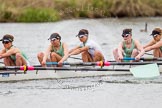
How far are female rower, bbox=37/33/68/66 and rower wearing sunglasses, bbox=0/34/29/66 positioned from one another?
0.58 m

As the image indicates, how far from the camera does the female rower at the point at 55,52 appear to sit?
17.7 meters

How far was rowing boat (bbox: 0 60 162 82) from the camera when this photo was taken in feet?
56.8

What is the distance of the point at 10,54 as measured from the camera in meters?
17.5

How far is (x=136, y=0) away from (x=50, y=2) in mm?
5266

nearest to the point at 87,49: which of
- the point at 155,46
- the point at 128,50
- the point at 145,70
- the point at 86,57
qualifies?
the point at 86,57

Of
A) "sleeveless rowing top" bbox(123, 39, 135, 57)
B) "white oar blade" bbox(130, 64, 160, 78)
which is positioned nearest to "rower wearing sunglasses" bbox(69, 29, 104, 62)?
"sleeveless rowing top" bbox(123, 39, 135, 57)

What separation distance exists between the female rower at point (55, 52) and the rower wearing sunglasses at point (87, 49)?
0.43 meters

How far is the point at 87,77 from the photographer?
18.0 metres

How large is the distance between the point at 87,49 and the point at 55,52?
1006 mm

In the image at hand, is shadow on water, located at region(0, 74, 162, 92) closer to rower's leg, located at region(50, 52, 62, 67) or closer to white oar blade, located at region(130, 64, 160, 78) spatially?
white oar blade, located at region(130, 64, 160, 78)

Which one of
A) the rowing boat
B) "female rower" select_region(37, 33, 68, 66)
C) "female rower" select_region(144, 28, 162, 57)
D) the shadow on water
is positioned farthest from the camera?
"female rower" select_region(144, 28, 162, 57)

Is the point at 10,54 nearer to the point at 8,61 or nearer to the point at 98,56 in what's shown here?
the point at 8,61

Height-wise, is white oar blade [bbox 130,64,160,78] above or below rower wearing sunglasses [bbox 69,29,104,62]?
below

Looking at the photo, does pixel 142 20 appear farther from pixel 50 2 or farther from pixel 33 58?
pixel 33 58
